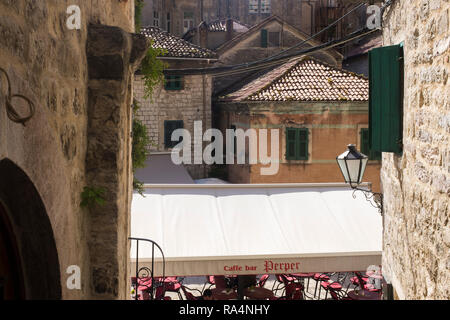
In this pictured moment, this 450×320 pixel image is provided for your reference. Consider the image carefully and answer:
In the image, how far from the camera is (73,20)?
354 centimetres

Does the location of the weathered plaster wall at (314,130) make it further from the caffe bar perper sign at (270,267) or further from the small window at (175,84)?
the caffe bar perper sign at (270,267)

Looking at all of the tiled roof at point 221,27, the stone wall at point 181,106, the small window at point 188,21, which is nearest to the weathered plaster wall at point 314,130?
the stone wall at point 181,106

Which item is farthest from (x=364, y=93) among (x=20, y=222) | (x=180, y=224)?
(x=20, y=222)

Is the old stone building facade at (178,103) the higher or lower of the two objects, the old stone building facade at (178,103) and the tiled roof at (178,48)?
the lower

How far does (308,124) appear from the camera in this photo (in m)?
18.1

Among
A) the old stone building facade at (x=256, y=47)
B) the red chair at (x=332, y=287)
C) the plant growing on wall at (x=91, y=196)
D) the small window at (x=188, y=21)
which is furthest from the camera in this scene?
the small window at (x=188, y=21)

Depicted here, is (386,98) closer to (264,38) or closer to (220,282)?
(220,282)

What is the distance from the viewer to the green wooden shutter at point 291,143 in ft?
59.4

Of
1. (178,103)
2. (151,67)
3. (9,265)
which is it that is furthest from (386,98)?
(178,103)

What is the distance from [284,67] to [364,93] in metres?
3.22

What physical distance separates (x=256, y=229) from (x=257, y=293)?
1723 millimetres

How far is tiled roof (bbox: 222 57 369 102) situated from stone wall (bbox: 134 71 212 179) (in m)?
1.60

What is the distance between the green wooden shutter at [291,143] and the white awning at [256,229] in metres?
6.76

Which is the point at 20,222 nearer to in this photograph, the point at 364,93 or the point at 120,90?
the point at 120,90
